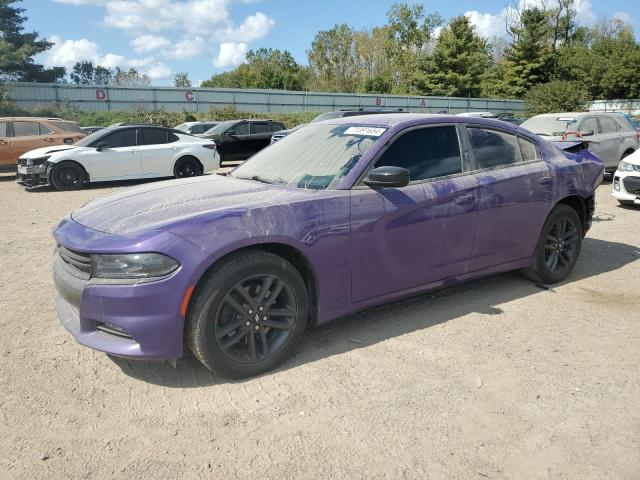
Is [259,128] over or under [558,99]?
under

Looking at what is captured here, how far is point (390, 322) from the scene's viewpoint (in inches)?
163

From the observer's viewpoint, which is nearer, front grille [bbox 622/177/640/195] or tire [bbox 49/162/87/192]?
front grille [bbox 622/177/640/195]

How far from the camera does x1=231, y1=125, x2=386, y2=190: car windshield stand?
380 centimetres

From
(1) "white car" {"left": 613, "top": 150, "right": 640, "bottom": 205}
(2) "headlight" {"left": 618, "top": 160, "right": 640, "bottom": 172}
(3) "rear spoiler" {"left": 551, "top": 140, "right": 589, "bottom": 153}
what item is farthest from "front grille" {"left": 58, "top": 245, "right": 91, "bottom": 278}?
(2) "headlight" {"left": 618, "top": 160, "right": 640, "bottom": 172}

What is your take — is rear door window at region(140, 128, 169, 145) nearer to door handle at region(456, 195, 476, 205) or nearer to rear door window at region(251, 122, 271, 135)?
rear door window at region(251, 122, 271, 135)

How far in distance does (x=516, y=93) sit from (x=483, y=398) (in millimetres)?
54428

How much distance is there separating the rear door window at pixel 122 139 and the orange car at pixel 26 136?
3.31m

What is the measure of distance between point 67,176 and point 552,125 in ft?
36.1

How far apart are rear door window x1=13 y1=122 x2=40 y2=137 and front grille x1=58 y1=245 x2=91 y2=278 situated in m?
13.3

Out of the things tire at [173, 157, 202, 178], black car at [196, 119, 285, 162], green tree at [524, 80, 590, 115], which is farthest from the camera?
green tree at [524, 80, 590, 115]

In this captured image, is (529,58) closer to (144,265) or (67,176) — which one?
(67,176)

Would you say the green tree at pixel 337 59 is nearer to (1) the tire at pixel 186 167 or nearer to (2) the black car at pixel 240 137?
(2) the black car at pixel 240 137

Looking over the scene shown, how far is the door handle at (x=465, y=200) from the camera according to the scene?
4.13 meters

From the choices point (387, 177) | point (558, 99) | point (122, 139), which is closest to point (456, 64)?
point (558, 99)
